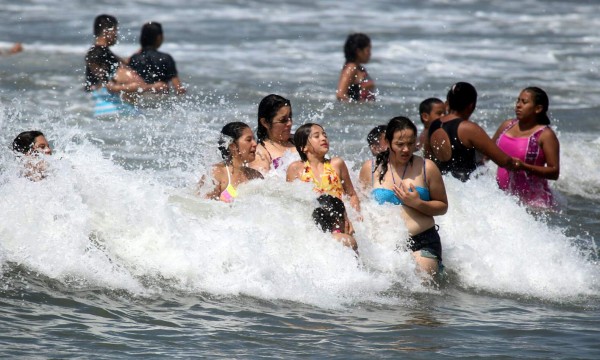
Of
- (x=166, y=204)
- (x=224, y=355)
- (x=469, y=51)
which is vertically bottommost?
(x=224, y=355)

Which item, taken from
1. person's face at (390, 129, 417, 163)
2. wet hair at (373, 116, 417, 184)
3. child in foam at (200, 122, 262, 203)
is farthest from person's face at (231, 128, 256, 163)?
person's face at (390, 129, 417, 163)

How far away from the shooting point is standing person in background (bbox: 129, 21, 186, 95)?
1345cm

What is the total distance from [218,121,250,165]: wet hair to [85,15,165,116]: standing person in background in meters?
4.68

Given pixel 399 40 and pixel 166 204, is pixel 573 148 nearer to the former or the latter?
pixel 166 204

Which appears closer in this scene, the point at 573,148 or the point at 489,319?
the point at 489,319

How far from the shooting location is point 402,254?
26.9ft

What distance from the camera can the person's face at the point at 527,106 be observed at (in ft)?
32.6

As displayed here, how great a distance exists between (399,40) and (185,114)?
36.6 ft

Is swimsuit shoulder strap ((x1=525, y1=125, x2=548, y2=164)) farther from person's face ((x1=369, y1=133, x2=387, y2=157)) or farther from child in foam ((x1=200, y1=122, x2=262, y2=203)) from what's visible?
child in foam ((x1=200, y1=122, x2=262, y2=203))

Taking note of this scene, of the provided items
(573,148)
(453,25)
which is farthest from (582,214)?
(453,25)

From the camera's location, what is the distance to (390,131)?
8094mm

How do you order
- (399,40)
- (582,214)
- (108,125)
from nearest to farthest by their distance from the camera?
(582,214)
(108,125)
(399,40)

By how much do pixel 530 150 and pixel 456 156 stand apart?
749 millimetres

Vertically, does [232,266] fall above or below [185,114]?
below
